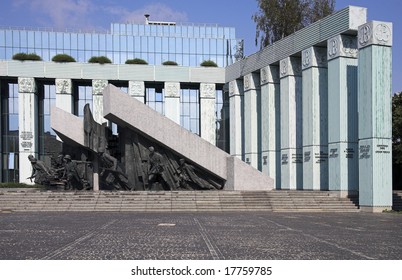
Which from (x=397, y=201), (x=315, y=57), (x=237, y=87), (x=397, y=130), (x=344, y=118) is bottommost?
(x=397, y=201)

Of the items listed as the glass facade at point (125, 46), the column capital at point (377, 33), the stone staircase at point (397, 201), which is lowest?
the stone staircase at point (397, 201)

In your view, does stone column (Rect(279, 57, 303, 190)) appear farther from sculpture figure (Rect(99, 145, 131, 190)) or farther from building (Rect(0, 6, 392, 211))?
sculpture figure (Rect(99, 145, 131, 190))

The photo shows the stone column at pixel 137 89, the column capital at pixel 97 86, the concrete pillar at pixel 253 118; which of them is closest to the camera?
the concrete pillar at pixel 253 118

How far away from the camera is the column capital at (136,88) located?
3694 centimetres

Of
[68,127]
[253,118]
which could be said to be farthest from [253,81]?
[68,127]

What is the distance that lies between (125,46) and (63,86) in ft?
32.5

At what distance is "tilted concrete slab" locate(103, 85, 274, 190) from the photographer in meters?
22.6

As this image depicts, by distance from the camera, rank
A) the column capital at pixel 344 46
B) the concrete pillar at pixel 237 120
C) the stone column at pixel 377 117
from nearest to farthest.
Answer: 1. the stone column at pixel 377 117
2. the column capital at pixel 344 46
3. the concrete pillar at pixel 237 120

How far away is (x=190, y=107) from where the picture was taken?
4006 centimetres

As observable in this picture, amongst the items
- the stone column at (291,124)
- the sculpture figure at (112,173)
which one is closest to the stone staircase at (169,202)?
the sculpture figure at (112,173)

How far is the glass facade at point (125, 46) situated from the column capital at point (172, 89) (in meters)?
7.36

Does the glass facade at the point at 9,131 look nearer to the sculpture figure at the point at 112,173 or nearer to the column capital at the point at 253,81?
the sculpture figure at the point at 112,173

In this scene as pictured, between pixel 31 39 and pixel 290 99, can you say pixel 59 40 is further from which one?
pixel 290 99

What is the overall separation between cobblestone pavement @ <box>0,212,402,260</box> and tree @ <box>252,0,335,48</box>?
2503 centimetres
